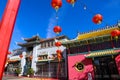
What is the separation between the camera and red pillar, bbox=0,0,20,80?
1.47 m

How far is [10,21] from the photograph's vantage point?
1.63 metres

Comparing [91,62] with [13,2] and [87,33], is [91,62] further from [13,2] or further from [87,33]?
[13,2]

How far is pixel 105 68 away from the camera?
52.2ft

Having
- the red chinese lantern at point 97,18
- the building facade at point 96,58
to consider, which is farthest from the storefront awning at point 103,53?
the red chinese lantern at point 97,18

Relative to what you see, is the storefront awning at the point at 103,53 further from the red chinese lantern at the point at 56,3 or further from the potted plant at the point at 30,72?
the red chinese lantern at the point at 56,3

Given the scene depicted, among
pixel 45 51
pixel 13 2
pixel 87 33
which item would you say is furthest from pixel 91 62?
pixel 13 2

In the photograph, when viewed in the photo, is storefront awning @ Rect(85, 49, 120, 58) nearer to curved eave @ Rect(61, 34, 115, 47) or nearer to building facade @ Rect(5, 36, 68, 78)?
curved eave @ Rect(61, 34, 115, 47)

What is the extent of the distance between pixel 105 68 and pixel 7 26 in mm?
15634

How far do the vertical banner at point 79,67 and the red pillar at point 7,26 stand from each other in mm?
15069

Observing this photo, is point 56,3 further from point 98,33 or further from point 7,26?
point 98,33

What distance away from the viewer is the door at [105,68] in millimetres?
15070

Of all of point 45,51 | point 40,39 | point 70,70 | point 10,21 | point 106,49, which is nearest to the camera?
point 10,21

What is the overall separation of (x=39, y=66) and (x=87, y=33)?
30.6 feet

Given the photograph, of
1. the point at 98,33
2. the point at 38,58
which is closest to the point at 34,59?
the point at 38,58
